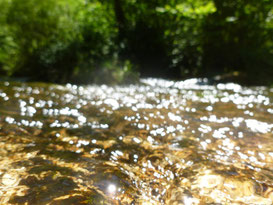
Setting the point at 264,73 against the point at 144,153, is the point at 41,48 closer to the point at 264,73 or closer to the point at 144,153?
the point at 144,153

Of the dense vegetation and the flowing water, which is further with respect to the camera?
the dense vegetation

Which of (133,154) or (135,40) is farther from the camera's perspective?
(135,40)

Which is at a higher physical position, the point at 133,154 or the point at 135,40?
the point at 135,40

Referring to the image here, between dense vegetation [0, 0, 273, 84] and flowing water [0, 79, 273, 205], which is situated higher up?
dense vegetation [0, 0, 273, 84]

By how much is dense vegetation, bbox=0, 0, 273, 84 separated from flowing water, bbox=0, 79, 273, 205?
3652mm

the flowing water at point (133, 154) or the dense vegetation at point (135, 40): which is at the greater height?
the dense vegetation at point (135, 40)

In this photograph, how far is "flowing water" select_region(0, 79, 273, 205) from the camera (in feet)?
5.56

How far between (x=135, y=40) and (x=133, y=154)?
7.00m

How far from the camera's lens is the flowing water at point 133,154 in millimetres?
1694

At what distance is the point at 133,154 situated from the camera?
2.34 metres

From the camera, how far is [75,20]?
8453 mm

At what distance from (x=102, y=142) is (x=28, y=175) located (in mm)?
948

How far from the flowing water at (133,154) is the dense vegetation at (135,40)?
365cm

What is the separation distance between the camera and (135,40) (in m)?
8.66
